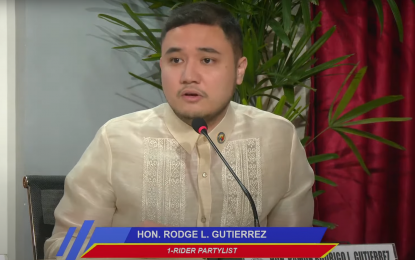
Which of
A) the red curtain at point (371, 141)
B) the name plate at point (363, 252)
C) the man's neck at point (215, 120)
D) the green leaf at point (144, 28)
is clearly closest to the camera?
the name plate at point (363, 252)

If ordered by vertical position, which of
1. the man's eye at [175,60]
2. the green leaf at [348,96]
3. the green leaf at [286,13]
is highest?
the green leaf at [286,13]

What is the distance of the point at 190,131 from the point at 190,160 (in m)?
0.08

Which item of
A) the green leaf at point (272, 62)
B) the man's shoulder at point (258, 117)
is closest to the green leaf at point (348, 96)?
the green leaf at point (272, 62)

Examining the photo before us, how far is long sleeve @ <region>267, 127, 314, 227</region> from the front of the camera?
55.7 inches

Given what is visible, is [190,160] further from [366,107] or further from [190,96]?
[366,107]

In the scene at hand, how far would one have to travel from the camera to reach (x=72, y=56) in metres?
1.70

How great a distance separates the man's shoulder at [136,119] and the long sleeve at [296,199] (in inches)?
15.6

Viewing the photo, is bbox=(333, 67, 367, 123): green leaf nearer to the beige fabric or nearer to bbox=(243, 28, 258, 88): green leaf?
bbox=(243, 28, 258, 88): green leaf

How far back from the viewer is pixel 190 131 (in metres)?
1.35

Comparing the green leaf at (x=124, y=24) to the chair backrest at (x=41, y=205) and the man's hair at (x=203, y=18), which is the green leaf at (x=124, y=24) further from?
the chair backrest at (x=41, y=205)

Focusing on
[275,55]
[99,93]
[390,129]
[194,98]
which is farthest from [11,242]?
[390,129]

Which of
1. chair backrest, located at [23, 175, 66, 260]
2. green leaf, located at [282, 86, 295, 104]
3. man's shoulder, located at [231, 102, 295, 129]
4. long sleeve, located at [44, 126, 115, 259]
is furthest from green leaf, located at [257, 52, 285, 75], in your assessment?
chair backrest, located at [23, 175, 66, 260]

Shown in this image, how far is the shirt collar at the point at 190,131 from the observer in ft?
4.42

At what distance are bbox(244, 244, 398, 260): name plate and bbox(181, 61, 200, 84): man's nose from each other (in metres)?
0.54
